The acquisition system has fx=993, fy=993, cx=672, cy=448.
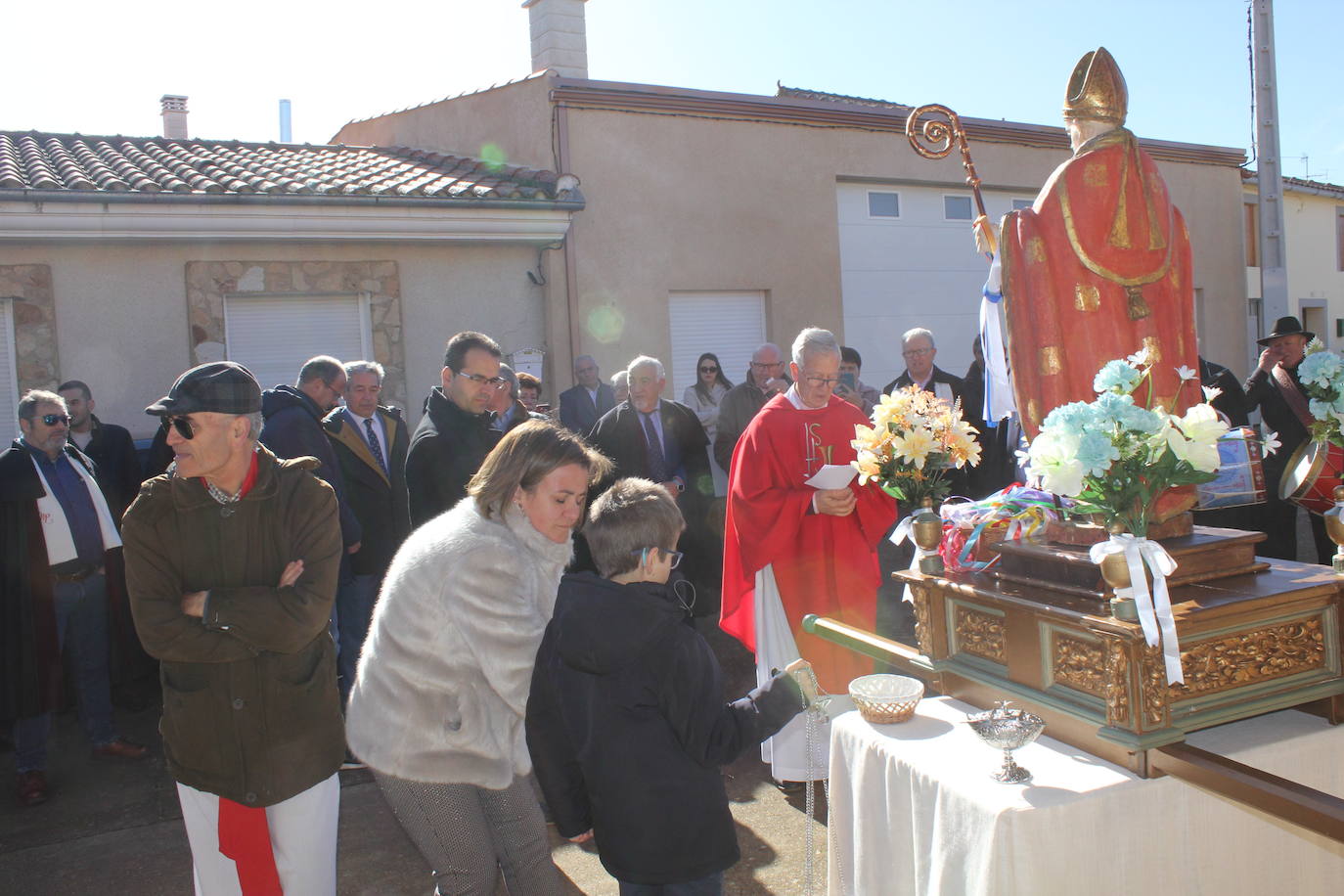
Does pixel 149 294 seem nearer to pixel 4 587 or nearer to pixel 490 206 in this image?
pixel 490 206

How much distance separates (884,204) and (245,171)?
7.12 metres

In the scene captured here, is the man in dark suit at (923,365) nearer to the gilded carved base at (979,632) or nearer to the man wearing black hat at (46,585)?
the gilded carved base at (979,632)

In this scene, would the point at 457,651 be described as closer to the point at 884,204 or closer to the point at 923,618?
the point at 923,618

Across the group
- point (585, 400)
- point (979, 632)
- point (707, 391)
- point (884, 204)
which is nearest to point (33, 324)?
point (585, 400)

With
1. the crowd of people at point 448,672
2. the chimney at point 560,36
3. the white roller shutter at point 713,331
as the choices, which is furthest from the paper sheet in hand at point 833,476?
A: the chimney at point 560,36

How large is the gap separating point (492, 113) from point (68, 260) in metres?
4.57

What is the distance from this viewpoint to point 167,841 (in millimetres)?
4285

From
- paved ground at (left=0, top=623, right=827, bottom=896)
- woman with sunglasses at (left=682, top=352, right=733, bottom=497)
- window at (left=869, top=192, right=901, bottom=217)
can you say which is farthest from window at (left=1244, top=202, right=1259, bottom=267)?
paved ground at (left=0, top=623, right=827, bottom=896)

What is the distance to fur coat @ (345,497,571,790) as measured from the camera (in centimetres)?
244

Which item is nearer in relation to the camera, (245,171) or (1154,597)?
(1154,597)

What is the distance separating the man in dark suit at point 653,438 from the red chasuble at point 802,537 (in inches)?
64.9

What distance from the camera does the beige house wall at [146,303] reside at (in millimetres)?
7637

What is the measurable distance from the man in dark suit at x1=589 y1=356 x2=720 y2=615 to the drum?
3.68 m

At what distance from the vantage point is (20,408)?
16.2 feet
